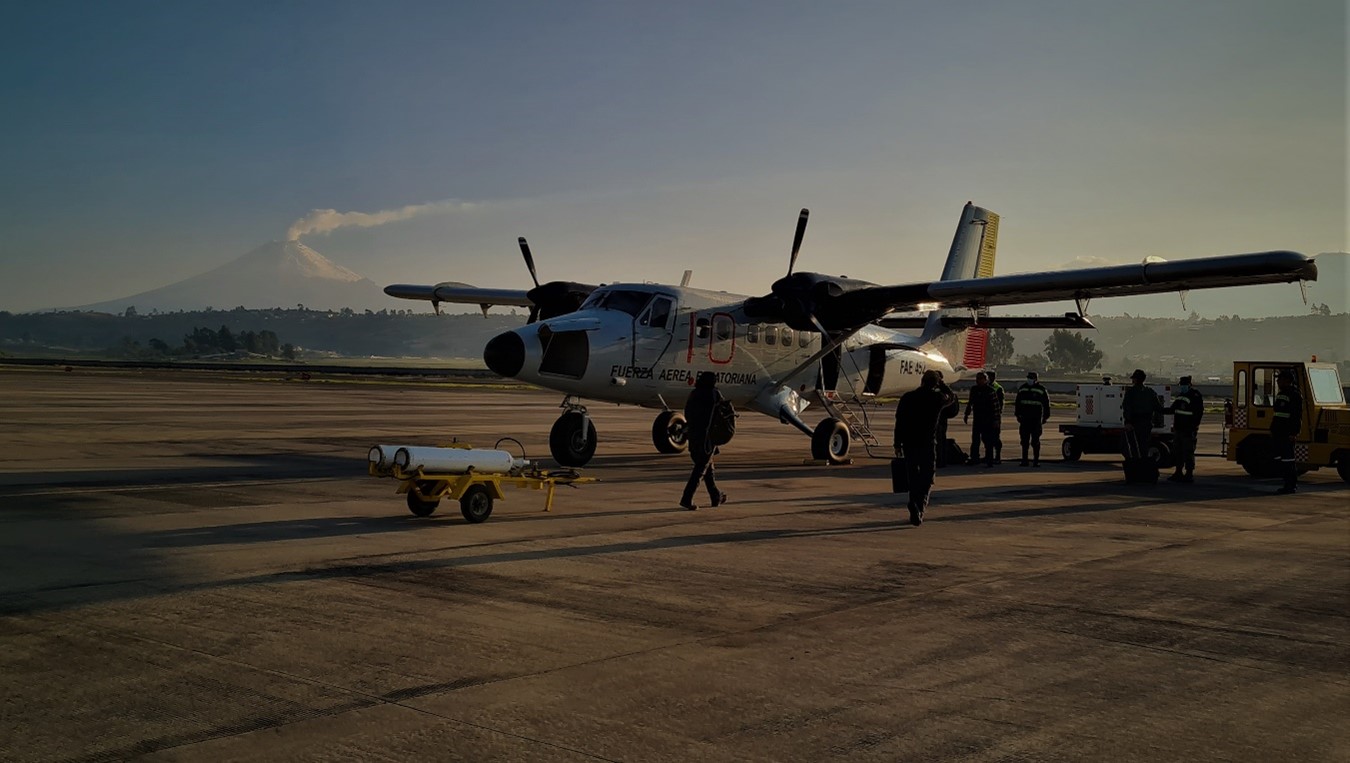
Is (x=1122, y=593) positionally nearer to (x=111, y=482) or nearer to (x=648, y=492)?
(x=648, y=492)

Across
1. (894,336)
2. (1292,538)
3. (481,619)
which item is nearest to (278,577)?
(481,619)

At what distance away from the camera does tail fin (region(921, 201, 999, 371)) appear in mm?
28500

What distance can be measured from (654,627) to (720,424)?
7.89 m

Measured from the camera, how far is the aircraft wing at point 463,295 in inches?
1115

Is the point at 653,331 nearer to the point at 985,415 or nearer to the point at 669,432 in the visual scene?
the point at 669,432

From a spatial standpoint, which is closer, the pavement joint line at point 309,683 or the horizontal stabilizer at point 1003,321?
the pavement joint line at point 309,683

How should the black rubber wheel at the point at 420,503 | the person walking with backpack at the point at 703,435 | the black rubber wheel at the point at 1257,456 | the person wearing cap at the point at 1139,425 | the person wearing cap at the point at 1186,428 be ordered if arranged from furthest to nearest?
the black rubber wheel at the point at 1257,456
the person wearing cap at the point at 1186,428
the person wearing cap at the point at 1139,425
the person walking with backpack at the point at 703,435
the black rubber wheel at the point at 420,503

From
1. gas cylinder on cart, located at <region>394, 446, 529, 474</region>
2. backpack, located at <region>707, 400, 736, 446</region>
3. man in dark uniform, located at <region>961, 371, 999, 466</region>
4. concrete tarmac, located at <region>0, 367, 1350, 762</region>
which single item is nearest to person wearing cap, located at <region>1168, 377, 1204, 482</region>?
man in dark uniform, located at <region>961, 371, 999, 466</region>

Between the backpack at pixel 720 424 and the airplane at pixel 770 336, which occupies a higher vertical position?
the airplane at pixel 770 336

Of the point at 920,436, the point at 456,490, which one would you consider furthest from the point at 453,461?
the point at 920,436

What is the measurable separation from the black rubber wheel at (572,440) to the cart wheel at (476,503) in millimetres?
6836

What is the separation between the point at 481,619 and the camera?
7836mm

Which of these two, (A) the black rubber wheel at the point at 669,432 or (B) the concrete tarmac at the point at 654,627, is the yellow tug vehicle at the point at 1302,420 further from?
(A) the black rubber wheel at the point at 669,432

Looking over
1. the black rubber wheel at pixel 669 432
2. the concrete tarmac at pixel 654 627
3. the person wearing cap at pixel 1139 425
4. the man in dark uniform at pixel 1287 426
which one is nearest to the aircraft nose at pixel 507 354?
the concrete tarmac at pixel 654 627
